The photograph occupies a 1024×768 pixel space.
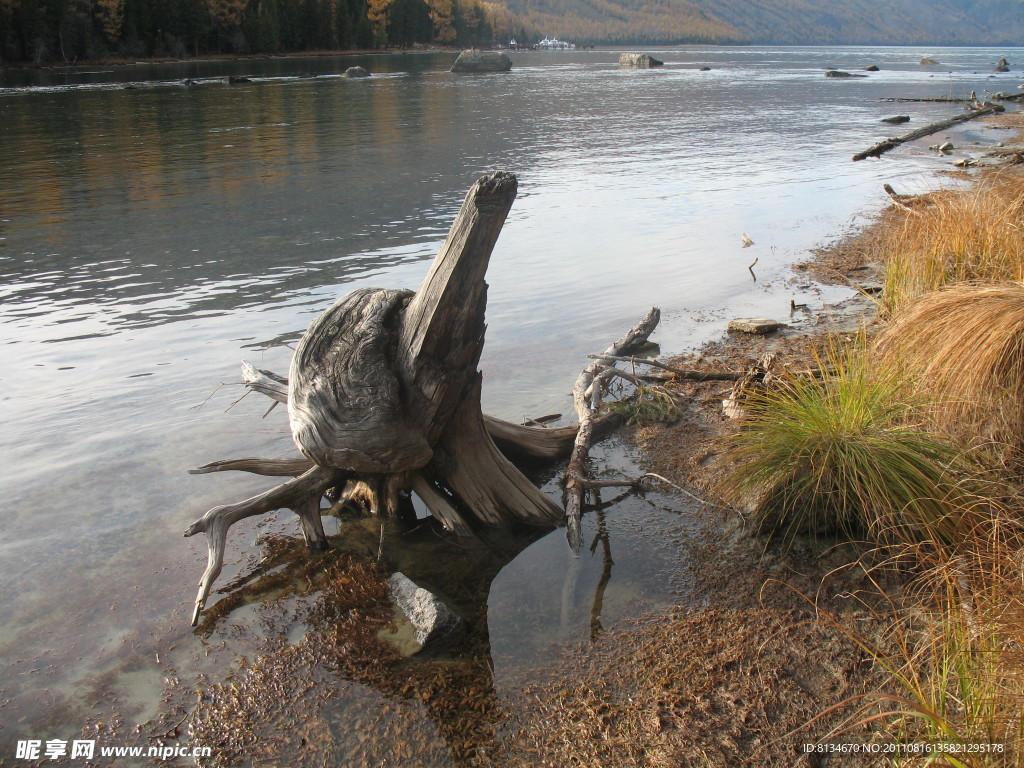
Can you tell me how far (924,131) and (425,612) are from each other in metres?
28.9

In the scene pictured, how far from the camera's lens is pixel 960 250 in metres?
7.08

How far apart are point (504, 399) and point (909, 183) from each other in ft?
46.8

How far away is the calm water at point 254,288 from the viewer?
4652 mm

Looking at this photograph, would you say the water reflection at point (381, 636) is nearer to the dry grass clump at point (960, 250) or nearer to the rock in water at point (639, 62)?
the dry grass clump at point (960, 250)

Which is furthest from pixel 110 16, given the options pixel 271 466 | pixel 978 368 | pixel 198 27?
→ pixel 978 368

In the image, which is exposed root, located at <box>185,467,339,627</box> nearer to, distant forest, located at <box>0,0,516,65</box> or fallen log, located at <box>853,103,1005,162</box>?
fallen log, located at <box>853,103,1005,162</box>

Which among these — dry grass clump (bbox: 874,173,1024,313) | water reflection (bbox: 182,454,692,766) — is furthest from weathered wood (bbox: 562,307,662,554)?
dry grass clump (bbox: 874,173,1024,313)

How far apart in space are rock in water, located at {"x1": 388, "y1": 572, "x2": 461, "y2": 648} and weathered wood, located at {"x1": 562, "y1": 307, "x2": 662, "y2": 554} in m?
1.09

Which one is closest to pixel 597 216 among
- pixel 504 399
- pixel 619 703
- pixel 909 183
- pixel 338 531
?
pixel 909 183

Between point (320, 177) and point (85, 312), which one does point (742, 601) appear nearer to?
point (85, 312)

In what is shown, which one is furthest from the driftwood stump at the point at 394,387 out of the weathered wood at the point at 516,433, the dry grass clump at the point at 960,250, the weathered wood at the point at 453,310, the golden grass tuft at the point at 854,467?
the dry grass clump at the point at 960,250

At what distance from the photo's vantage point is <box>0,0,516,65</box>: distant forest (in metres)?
72.4

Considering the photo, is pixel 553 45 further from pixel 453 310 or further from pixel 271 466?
pixel 453 310

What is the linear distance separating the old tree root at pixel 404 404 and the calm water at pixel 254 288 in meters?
0.52
